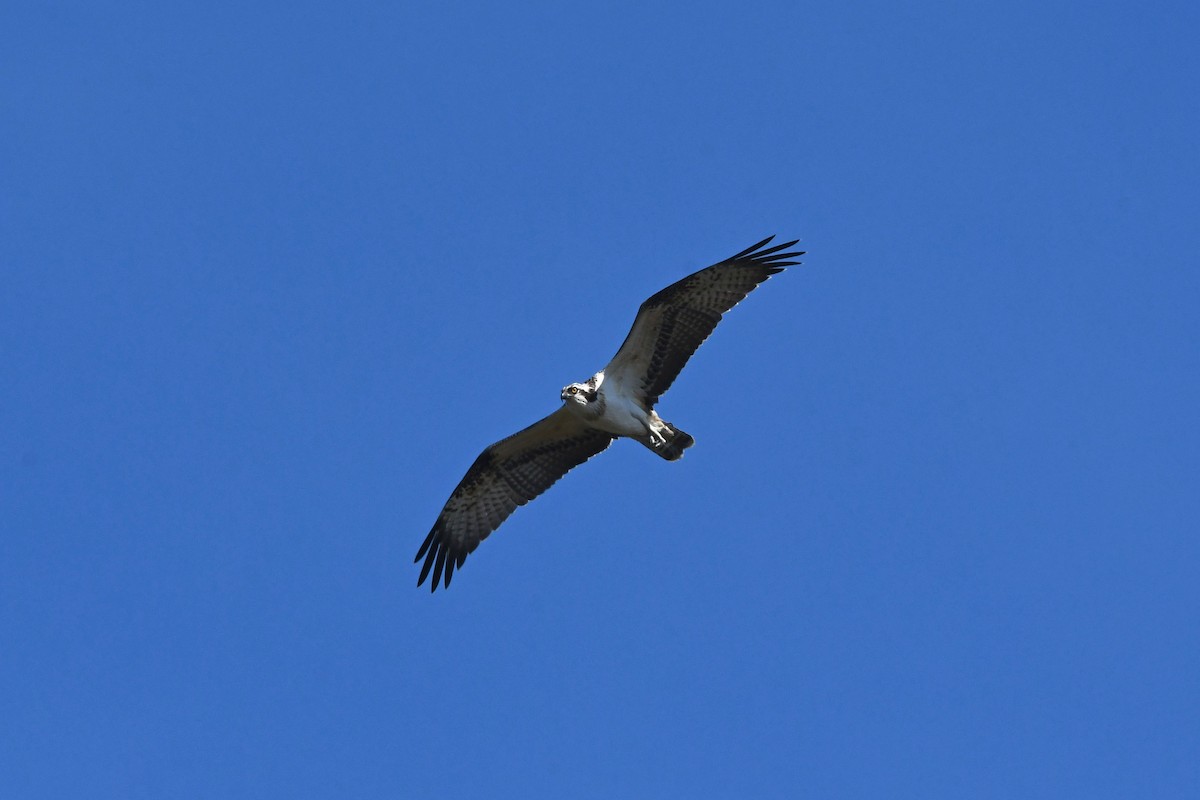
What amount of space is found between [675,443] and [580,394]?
121cm

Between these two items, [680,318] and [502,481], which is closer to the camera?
[680,318]

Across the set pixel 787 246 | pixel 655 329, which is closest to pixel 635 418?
pixel 655 329

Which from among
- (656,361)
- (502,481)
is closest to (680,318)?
(656,361)

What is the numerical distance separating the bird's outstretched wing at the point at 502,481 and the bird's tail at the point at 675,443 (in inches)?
39.2

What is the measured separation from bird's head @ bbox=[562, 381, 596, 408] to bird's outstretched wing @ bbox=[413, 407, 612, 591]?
2.63 ft

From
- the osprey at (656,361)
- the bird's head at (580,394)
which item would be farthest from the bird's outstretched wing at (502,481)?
the bird's head at (580,394)

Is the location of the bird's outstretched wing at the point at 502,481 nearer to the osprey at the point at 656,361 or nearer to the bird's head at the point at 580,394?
the osprey at the point at 656,361

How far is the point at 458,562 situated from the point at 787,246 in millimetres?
5313

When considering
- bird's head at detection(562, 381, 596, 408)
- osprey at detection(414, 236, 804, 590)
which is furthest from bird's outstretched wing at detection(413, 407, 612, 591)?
bird's head at detection(562, 381, 596, 408)

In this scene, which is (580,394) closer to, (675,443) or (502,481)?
(675,443)

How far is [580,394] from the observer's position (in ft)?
56.3

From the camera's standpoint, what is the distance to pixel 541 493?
733 inches

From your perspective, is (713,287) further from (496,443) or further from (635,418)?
(496,443)

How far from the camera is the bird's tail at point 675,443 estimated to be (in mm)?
17469
